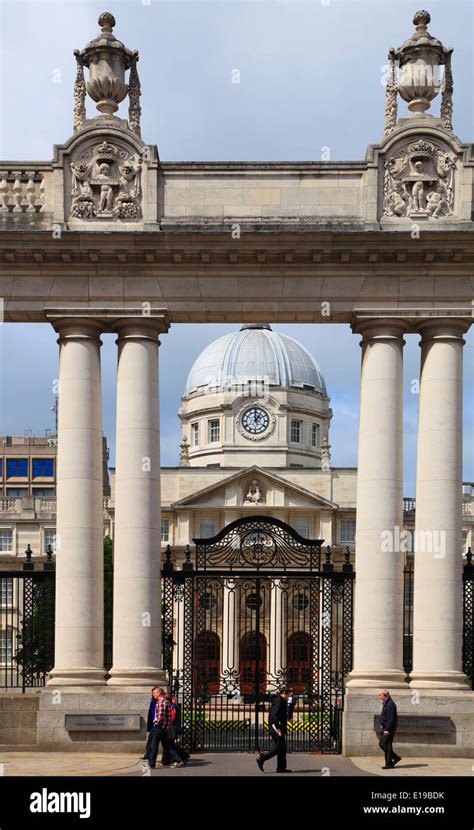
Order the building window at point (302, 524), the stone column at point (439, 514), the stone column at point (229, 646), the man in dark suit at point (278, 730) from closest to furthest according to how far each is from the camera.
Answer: the man in dark suit at point (278, 730) → the stone column at point (439, 514) → the stone column at point (229, 646) → the building window at point (302, 524)

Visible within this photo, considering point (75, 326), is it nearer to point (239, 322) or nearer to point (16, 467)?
point (239, 322)

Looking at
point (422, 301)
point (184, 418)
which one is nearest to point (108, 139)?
point (422, 301)

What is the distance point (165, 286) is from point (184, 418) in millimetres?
101271

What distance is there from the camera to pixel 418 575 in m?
30.8

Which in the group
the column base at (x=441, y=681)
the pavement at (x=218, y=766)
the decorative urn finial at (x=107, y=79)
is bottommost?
the pavement at (x=218, y=766)

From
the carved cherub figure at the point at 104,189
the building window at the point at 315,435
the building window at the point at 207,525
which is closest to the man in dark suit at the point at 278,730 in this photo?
the carved cherub figure at the point at 104,189

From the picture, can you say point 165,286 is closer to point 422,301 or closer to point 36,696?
point 422,301

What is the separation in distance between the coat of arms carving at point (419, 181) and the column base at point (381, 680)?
1117 cm

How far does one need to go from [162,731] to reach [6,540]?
77661 millimetres

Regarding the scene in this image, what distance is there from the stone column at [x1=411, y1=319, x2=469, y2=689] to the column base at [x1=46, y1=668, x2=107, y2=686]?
25.0 feet

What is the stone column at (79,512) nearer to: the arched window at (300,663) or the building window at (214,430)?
the arched window at (300,663)

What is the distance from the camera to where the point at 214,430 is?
129 metres

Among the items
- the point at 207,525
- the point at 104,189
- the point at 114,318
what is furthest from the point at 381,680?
the point at 207,525

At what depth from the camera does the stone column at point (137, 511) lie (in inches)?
1207
